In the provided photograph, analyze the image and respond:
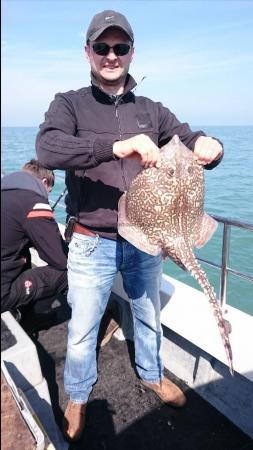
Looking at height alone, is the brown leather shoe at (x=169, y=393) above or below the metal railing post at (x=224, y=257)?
below

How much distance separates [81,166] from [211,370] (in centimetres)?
220

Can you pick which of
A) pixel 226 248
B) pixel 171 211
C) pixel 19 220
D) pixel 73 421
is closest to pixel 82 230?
pixel 171 211

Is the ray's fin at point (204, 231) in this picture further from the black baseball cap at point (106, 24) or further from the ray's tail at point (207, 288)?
the black baseball cap at point (106, 24)

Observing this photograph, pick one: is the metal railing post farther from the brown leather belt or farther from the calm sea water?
the calm sea water

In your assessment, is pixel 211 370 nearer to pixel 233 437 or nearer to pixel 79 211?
pixel 233 437

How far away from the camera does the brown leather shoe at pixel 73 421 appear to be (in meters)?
3.02

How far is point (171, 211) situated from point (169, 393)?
6.28ft

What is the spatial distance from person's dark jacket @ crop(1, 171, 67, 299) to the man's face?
106cm

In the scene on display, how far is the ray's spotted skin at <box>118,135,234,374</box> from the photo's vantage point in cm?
214

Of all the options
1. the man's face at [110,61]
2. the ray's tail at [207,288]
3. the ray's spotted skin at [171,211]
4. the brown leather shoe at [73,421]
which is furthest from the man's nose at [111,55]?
the brown leather shoe at [73,421]

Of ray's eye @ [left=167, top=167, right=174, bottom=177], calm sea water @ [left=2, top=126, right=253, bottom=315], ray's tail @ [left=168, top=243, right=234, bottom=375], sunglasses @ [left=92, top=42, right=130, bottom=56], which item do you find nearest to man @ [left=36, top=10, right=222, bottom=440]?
sunglasses @ [left=92, top=42, right=130, bottom=56]

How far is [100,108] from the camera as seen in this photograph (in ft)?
8.52

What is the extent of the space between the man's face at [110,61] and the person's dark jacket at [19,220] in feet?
3.49

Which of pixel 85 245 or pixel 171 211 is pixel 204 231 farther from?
pixel 85 245
